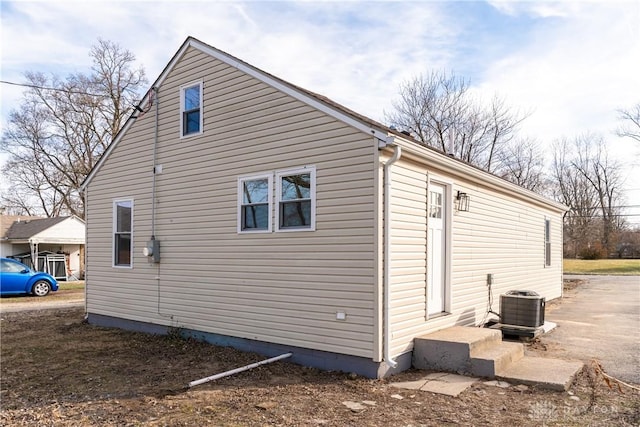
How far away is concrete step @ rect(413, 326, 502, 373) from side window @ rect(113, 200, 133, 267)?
20.8 feet

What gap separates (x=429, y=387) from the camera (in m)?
5.57

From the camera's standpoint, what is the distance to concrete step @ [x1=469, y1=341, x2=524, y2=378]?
5.93 meters

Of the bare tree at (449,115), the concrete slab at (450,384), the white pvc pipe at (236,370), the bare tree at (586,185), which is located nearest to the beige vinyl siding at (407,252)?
the concrete slab at (450,384)

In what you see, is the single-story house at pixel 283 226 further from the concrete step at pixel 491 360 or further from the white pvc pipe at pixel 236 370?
the concrete step at pixel 491 360

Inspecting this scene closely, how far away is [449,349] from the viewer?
6262 mm

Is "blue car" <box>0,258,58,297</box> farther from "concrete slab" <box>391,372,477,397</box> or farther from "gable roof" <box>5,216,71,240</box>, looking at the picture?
"concrete slab" <box>391,372,477,397</box>

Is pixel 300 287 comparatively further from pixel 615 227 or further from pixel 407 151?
pixel 615 227

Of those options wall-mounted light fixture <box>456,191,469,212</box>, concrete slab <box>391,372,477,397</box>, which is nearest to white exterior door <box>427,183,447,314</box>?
wall-mounted light fixture <box>456,191,469,212</box>

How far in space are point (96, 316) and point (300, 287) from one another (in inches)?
245

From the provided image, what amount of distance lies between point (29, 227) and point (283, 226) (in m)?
23.7

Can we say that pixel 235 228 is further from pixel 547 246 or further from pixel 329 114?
pixel 547 246

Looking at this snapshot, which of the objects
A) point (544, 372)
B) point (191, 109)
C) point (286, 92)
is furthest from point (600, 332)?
point (191, 109)

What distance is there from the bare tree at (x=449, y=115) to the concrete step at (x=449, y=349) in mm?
21821

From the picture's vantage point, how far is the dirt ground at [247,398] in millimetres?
4629
